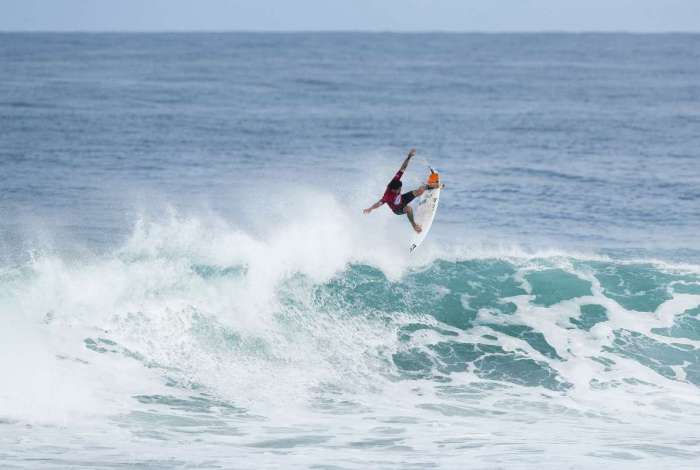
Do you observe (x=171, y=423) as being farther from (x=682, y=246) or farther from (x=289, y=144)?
(x=289, y=144)

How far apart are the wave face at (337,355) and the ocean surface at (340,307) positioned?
0.05 m

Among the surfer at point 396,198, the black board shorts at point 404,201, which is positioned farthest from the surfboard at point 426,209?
the black board shorts at point 404,201

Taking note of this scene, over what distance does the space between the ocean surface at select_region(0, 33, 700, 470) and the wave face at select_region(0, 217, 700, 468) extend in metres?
0.05

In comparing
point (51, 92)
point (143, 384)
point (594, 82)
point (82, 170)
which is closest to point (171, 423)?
point (143, 384)

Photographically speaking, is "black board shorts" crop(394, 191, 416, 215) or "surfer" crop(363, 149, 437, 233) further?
"black board shorts" crop(394, 191, 416, 215)

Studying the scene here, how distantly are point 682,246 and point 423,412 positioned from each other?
472 inches

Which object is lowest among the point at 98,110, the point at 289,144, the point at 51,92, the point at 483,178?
the point at 483,178

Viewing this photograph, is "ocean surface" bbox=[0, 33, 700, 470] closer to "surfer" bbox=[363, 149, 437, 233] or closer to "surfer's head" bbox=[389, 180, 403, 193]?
"surfer" bbox=[363, 149, 437, 233]

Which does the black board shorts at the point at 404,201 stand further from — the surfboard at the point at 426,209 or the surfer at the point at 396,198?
the surfboard at the point at 426,209

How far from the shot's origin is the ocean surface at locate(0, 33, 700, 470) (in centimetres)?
1471

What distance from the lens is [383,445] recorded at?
14.4 metres

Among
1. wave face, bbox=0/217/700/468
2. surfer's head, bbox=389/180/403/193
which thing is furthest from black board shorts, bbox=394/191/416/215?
wave face, bbox=0/217/700/468

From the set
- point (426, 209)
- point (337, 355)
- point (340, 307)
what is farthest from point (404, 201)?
point (337, 355)

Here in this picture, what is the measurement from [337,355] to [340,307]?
204 centimetres
